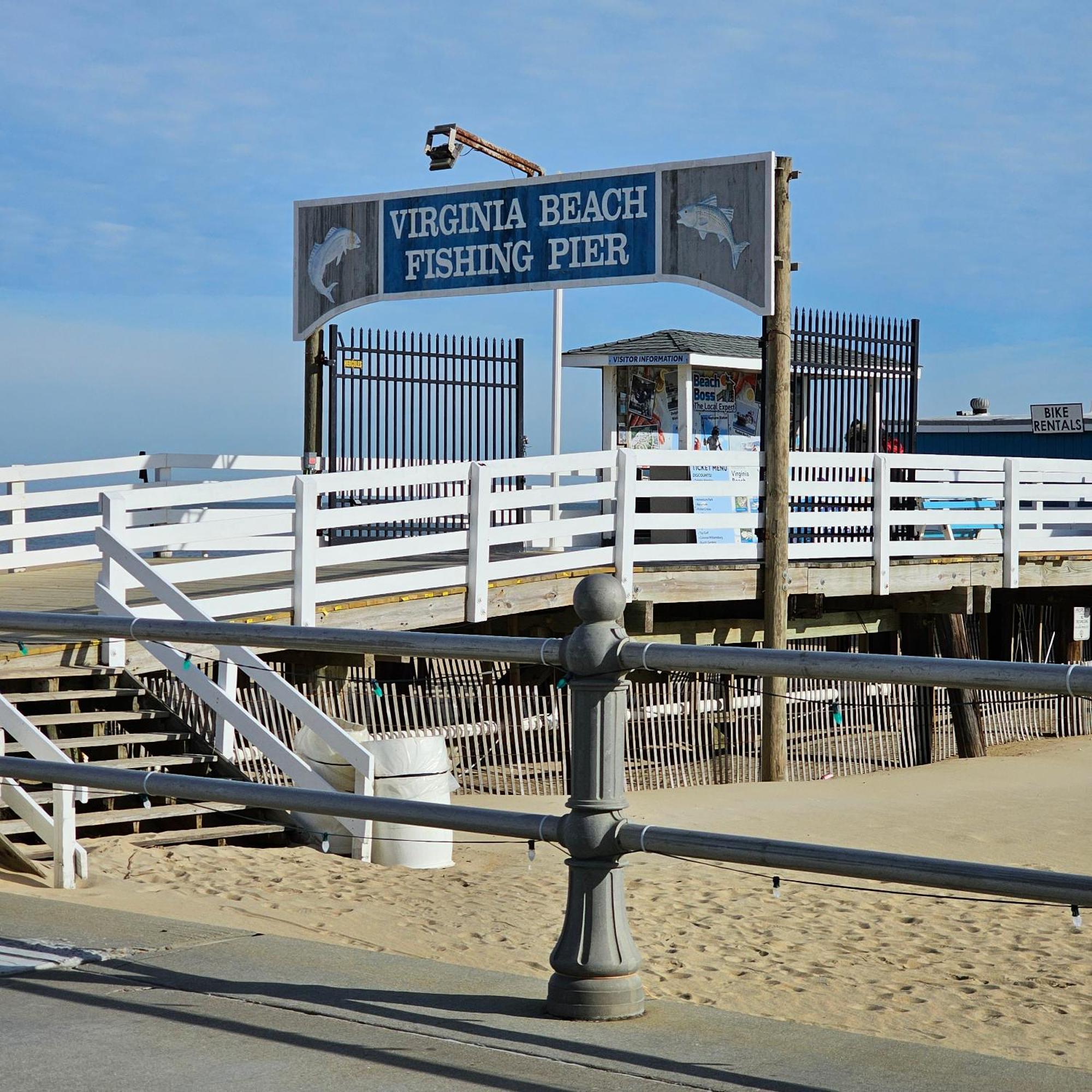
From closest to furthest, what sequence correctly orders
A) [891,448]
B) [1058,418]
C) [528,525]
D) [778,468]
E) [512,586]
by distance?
1. [512,586]
2. [528,525]
3. [778,468]
4. [891,448]
5. [1058,418]

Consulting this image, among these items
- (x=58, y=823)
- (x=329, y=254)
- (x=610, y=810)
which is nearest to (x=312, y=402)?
(x=329, y=254)

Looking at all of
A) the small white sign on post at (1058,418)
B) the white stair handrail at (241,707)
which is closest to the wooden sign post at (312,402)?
the white stair handrail at (241,707)

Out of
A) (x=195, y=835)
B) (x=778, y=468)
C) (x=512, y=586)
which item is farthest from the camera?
(x=778, y=468)

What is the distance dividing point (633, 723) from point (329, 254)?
19.3ft

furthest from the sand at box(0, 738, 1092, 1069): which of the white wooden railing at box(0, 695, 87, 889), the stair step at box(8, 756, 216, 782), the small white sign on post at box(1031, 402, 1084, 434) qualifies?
the small white sign on post at box(1031, 402, 1084, 434)

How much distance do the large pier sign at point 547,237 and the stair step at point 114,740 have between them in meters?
6.70

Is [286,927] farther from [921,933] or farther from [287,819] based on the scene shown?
[921,933]

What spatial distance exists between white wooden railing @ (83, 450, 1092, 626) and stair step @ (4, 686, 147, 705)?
0.63 metres

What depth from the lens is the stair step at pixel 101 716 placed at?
9.52 metres

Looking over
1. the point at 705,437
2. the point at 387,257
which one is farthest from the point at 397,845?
the point at 705,437

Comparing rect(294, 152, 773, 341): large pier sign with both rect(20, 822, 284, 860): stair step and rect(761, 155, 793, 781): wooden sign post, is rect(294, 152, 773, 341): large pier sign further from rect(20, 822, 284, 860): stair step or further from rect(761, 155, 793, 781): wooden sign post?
rect(20, 822, 284, 860): stair step

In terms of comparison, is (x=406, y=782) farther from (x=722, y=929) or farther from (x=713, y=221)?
(x=713, y=221)

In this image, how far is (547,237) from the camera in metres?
15.0

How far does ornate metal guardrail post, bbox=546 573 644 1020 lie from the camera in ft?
11.8
